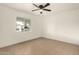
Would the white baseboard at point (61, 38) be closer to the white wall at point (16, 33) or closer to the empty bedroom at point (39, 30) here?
the empty bedroom at point (39, 30)

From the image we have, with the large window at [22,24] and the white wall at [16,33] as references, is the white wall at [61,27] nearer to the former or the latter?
the white wall at [16,33]

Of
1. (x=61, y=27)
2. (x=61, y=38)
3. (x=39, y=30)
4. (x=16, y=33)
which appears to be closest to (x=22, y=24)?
(x=16, y=33)

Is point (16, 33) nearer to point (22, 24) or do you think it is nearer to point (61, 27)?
point (22, 24)

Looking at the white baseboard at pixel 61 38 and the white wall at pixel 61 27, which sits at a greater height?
the white wall at pixel 61 27

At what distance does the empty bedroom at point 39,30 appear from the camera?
5.06 feet

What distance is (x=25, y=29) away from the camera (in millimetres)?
1534

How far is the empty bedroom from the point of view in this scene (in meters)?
1.54

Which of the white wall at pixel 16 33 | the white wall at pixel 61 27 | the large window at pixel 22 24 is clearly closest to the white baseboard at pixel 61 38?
the white wall at pixel 61 27

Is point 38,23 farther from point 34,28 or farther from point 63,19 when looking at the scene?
point 63,19

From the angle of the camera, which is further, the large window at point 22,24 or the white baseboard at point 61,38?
the white baseboard at point 61,38

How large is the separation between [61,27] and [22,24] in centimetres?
75

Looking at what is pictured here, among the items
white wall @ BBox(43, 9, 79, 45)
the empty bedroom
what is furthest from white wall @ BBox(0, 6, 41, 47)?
white wall @ BBox(43, 9, 79, 45)

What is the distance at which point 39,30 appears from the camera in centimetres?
165

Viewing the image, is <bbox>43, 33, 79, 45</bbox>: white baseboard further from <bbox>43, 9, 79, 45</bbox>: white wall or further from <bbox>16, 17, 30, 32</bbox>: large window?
<bbox>16, 17, 30, 32</bbox>: large window
